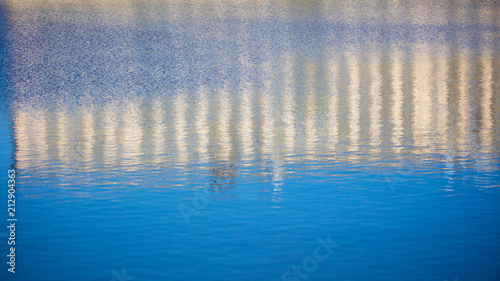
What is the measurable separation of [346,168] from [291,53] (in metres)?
44.0

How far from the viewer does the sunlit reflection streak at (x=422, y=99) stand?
71.1 feet

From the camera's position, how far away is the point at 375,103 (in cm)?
3219

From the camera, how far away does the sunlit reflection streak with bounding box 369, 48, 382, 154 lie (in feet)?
69.5

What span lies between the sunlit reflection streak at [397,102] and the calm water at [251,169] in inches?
6.0

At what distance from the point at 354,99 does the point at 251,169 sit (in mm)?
18866

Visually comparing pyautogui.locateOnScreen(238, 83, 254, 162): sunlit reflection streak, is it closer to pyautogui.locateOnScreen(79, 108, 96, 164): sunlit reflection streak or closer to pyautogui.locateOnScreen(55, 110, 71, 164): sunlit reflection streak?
pyautogui.locateOnScreen(79, 108, 96, 164): sunlit reflection streak

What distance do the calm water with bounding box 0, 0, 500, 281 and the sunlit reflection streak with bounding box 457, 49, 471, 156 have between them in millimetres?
182

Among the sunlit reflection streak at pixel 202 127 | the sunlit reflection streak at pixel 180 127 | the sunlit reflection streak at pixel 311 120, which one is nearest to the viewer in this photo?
the sunlit reflection streak at pixel 180 127

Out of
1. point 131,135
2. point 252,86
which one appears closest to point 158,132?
point 131,135

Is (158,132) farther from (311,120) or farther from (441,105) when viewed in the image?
(441,105)

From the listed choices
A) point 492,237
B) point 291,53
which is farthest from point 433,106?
point 291,53

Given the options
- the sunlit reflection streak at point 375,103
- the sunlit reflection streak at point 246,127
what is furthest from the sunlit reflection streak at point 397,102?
the sunlit reflection streak at point 246,127

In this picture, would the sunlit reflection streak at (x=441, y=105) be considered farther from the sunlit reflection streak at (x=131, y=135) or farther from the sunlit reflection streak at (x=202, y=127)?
the sunlit reflection streak at (x=131, y=135)

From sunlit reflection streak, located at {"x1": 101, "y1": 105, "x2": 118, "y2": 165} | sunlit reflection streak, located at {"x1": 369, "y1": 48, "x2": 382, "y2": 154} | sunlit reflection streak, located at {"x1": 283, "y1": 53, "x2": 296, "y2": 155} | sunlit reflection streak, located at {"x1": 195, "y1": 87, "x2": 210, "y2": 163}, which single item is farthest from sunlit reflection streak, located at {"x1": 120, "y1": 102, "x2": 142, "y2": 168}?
sunlit reflection streak, located at {"x1": 369, "y1": 48, "x2": 382, "y2": 154}
